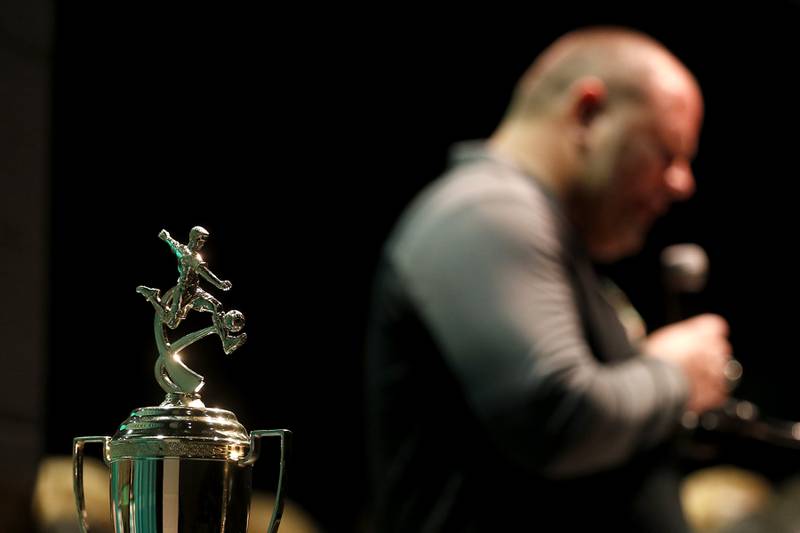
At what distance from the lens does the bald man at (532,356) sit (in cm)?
125

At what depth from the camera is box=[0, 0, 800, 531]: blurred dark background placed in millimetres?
1702

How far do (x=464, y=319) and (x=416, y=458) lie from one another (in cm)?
16

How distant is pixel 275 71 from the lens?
2363 millimetres

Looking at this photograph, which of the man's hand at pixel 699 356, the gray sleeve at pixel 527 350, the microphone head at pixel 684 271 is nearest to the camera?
the gray sleeve at pixel 527 350

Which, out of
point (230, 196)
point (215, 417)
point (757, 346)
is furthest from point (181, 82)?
point (757, 346)

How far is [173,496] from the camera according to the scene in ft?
2.15

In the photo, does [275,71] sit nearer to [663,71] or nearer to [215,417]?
[663,71]

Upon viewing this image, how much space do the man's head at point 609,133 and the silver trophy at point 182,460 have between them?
33.2 inches

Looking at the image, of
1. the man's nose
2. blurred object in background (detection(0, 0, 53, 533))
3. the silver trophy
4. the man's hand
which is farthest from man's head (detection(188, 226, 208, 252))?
the man's nose

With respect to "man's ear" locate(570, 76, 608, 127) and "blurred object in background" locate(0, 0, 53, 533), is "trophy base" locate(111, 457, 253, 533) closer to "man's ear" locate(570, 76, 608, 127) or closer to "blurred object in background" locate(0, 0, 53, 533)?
"blurred object in background" locate(0, 0, 53, 533)

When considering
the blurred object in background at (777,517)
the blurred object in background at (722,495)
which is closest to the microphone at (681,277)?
the blurred object in background at (777,517)

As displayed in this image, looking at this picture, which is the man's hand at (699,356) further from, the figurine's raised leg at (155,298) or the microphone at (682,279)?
the figurine's raised leg at (155,298)

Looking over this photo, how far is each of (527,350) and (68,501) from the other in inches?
25.9

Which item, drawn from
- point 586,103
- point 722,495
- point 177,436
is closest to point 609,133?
point 586,103
